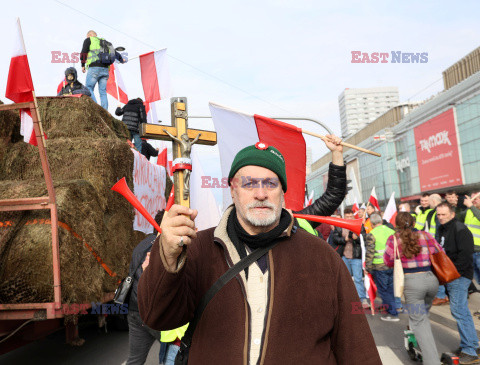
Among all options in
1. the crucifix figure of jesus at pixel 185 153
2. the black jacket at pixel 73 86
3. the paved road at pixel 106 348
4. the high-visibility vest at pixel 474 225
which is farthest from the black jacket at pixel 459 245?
the black jacket at pixel 73 86

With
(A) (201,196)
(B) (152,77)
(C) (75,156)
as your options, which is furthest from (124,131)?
(A) (201,196)

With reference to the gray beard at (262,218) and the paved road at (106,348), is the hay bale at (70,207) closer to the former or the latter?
the paved road at (106,348)

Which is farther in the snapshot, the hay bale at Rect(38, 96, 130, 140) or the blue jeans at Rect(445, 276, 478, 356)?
the hay bale at Rect(38, 96, 130, 140)

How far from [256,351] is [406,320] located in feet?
22.4

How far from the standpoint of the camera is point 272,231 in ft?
6.15

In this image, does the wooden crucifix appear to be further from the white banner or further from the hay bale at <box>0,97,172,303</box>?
the white banner

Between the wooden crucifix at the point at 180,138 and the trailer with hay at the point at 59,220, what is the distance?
6.02 ft

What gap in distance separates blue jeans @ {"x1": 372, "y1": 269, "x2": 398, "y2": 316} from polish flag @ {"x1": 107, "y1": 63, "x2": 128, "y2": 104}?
7.44 metres

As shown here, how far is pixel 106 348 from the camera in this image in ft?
20.5

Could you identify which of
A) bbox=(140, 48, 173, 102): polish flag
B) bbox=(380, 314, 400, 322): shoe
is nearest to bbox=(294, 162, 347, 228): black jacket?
bbox=(380, 314, 400, 322): shoe

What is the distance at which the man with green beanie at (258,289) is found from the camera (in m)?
1.65

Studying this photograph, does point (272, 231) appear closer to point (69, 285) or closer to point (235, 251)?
point (235, 251)

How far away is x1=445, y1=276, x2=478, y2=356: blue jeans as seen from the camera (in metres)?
5.16

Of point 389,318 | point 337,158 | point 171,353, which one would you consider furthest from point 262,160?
point 389,318
